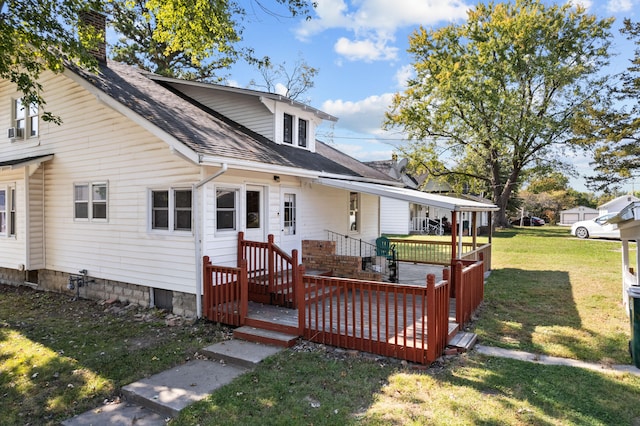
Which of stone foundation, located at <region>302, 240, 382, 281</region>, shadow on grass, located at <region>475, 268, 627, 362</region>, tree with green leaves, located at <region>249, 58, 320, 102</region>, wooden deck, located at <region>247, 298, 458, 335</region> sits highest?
tree with green leaves, located at <region>249, 58, 320, 102</region>

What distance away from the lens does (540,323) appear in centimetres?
723

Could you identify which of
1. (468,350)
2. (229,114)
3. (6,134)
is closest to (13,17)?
(6,134)

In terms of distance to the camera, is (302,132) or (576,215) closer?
(302,132)

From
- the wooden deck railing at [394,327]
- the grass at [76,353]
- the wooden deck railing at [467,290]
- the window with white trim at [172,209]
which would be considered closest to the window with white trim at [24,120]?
the grass at [76,353]

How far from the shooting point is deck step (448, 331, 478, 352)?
5.69 meters

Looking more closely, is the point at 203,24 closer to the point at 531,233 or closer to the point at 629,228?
the point at 629,228

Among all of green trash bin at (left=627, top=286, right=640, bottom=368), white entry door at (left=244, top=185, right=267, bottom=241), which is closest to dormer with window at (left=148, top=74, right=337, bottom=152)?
white entry door at (left=244, top=185, right=267, bottom=241)

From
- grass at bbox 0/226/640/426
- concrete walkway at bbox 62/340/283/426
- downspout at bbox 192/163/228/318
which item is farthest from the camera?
downspout at bbox 192/163/228/318

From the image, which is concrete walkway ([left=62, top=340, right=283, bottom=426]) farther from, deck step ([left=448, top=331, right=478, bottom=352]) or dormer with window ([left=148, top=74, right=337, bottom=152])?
dormer with window ([left=148, top=74, right=337, bottom=152])

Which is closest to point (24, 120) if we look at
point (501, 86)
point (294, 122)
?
point (294, 122)

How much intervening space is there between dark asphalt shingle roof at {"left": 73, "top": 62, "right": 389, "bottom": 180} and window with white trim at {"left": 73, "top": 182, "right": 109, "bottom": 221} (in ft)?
7.46

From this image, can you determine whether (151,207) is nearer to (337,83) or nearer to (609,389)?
(609,389)

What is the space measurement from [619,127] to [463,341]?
24.8 meters

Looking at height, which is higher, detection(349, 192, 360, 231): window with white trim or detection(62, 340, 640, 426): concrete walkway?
detection(349, 192, 360, 231): window with white trim
